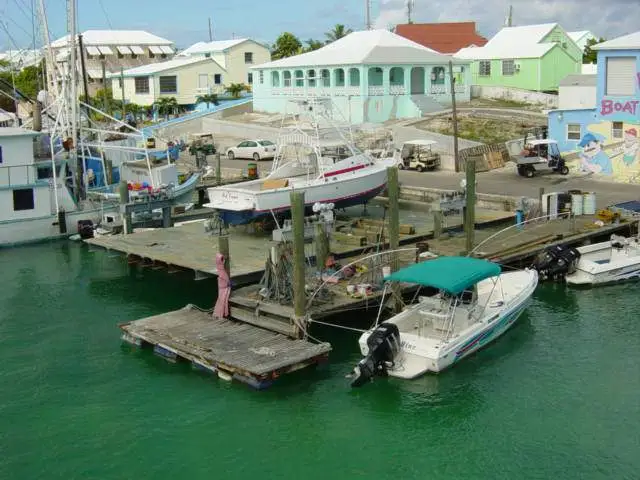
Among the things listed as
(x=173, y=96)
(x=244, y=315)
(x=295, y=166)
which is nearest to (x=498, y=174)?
(x=295, y=166)

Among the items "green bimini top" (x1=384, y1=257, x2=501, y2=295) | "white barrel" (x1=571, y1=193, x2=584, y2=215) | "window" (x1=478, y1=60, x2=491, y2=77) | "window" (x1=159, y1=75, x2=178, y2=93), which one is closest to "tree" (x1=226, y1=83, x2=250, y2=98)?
"window" (x1=159, y1=75, x2=178, y2=93)

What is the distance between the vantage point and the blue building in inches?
1378

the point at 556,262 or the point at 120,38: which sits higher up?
the point at 120,38

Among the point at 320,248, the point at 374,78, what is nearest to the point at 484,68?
the point at 374,78

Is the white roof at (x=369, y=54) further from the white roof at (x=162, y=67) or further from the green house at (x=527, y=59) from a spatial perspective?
the white roof at (x=162, y=67)

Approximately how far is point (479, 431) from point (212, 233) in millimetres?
13569

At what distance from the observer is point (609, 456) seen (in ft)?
48.5

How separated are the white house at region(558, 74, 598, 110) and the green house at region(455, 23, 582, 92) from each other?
1191 centimetres

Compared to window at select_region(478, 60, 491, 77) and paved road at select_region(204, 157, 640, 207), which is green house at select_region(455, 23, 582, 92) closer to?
→ window at select_region(478, 60, 491, 77)

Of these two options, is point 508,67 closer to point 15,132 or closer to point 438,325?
point 15,132

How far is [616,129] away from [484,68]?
27073mm

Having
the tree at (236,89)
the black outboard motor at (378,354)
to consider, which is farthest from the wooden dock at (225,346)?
the tree at (236,89)

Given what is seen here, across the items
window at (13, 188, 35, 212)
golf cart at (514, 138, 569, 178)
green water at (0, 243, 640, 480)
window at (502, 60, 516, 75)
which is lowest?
green water at (0, 243, 640, 480)

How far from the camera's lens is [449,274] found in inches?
744
